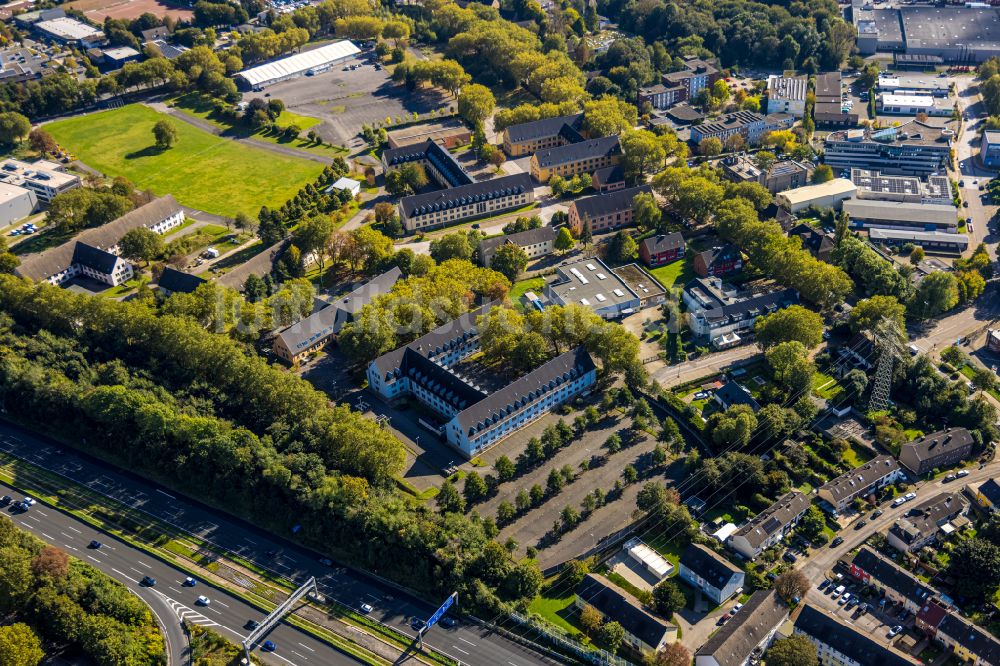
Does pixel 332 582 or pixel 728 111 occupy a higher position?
pixel 728 111

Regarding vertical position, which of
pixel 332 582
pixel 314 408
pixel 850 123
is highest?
pixel 850 123

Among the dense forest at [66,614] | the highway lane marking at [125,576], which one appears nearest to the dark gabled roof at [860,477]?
the dense forest at [66,614]

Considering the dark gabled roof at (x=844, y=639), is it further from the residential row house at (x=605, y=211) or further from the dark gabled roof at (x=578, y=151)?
the dark gabled roof at (x=578, y=151)

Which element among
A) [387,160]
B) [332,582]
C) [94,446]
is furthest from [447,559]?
[387,160]

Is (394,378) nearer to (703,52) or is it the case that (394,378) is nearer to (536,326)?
(536,326)

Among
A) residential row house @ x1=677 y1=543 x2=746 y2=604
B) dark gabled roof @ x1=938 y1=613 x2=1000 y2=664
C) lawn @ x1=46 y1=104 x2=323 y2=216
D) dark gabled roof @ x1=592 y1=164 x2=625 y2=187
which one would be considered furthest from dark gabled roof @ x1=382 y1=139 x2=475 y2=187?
dark gabled roof @ x1=938 y1=613 x2=1000 y2=664

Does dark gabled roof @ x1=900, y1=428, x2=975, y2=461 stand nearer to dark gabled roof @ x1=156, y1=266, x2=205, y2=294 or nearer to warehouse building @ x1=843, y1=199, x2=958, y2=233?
warehouse building @ x1=843, y1=199, x2=958, y2=233

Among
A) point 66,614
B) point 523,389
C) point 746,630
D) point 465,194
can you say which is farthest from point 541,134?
point 66,614
